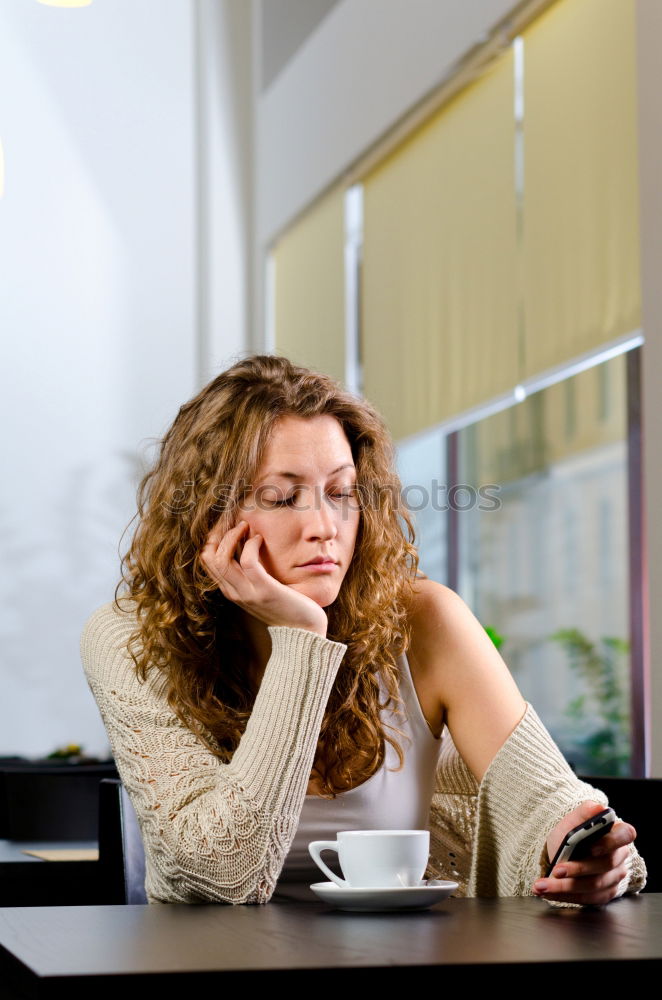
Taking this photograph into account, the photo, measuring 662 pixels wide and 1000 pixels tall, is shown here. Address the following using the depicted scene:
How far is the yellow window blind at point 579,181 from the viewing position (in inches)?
115

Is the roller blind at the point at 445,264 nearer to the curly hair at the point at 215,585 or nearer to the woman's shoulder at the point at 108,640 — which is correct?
the curly hair at the point at 215,585

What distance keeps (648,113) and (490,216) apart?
93 cm

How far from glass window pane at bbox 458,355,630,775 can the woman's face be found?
406cm

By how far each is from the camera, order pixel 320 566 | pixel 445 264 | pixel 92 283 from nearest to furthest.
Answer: pixel 320 566
pixel 445 264
pixel 92 283

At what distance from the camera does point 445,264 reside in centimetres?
381

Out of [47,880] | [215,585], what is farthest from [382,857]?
[47,880]

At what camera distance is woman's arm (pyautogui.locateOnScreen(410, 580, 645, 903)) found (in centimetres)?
111

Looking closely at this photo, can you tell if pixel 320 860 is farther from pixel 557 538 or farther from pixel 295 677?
pixel 557 538

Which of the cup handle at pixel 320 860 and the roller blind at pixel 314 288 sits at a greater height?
the roller blind at pixel 314 288

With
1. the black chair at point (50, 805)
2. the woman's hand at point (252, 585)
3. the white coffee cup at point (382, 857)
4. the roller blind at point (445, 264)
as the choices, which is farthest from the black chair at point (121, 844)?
the roller blind at point (445, 264)

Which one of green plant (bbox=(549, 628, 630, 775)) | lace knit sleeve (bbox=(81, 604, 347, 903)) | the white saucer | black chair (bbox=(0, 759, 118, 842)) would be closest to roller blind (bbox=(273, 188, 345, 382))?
green plant (bbox=(549, 628, 630, 775))

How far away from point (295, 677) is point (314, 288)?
148 inches

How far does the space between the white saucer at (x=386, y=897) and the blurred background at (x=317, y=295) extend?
2.47 meters

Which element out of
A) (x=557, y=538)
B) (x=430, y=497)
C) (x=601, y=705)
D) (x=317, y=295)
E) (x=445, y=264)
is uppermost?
(x=317, y=295)
